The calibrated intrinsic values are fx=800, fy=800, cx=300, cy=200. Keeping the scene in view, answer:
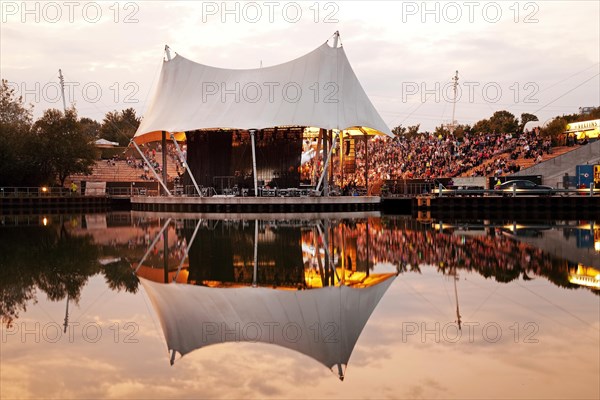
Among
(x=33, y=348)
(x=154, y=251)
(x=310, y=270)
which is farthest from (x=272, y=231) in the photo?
(x=33, y=348)

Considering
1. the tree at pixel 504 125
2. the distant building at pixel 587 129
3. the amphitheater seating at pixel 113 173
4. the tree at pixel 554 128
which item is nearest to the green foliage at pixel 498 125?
the tree at pixel 504 125

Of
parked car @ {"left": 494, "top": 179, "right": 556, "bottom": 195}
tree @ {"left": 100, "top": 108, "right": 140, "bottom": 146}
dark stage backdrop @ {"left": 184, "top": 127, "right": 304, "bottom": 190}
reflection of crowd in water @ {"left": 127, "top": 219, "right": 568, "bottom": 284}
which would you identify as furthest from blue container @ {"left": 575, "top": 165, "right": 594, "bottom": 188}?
tree @ {"left": 100, "top": 108, "right": 140, "bottom": 146}

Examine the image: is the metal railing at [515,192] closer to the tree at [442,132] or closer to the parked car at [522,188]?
the parked car at [522,188]

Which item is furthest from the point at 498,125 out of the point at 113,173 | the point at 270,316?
the point at 270,316

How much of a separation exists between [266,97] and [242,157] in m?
4.29

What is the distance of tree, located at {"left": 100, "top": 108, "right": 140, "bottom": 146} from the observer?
86.3 m

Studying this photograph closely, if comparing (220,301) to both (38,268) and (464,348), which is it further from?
(38,268)

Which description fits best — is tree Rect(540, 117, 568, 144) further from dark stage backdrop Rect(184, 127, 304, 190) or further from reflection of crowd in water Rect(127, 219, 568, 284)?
reflection of crowd in water Rect(127, 219, 568, 284)

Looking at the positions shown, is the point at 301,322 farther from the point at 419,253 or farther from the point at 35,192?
the point at 35,192

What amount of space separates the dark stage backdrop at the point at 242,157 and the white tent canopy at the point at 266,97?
2.70 metres

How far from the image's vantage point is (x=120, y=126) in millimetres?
96562

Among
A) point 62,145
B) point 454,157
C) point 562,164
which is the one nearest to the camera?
point 562,164

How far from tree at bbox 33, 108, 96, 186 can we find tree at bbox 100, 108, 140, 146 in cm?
3169

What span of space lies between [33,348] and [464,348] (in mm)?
3601
